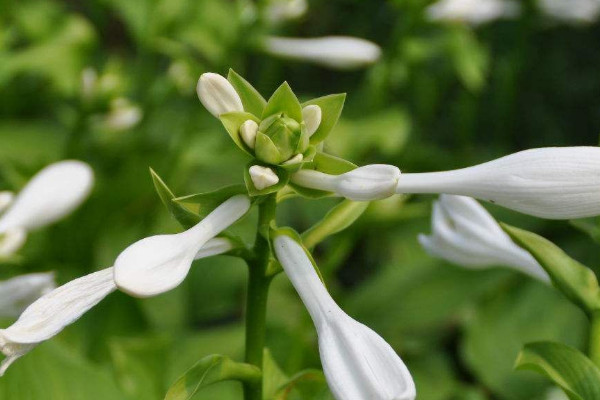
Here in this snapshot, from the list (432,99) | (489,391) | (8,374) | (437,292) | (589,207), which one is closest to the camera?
(589,207)

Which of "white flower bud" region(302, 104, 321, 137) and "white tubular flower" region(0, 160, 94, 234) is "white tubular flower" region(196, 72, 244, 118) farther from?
"white tubular flower" region(0, 160, 94, 234)

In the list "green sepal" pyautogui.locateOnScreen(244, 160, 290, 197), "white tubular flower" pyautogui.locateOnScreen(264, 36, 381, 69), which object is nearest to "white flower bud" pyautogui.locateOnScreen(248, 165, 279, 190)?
"green sepal" pyautogui.locateOnScreen(244, 160, 290, 197)

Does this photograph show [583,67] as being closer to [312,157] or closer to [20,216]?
[20,216]

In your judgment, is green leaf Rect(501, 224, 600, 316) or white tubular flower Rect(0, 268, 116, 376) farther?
green leaf Rect(501, 224, 600, 316)

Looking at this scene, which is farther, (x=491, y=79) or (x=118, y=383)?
(x=491, y=79)

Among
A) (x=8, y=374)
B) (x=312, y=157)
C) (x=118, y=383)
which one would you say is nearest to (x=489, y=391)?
(x=118, y=383)

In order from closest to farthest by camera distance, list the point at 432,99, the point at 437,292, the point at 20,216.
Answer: the point at 20,216 → the point at 437,292 → the point at 432,99

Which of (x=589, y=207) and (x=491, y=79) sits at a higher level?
(x=589, y=207)
